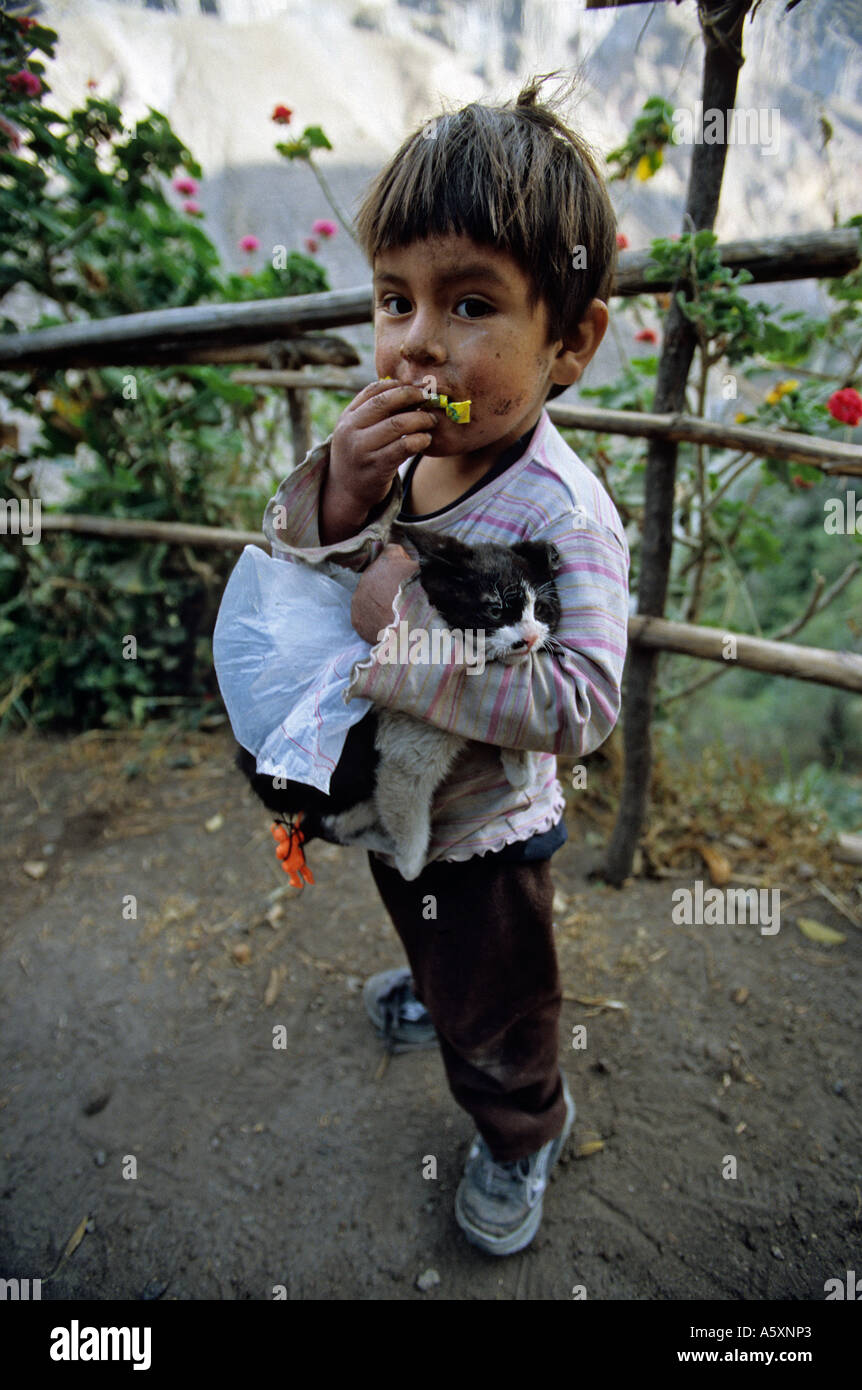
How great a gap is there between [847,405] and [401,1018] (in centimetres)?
210

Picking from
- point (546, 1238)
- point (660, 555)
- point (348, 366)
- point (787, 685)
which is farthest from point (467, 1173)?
point (787, 685)

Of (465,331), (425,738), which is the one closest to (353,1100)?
(425,738)

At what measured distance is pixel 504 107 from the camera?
1034 mm

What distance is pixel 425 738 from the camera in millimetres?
1042

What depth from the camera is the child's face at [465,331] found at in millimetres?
935

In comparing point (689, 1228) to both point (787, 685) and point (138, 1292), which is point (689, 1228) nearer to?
point (138, 1292)

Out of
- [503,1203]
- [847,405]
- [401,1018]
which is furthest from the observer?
[401,1018]

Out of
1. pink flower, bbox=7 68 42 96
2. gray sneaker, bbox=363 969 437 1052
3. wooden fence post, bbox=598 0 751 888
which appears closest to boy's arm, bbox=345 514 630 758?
wooden fence post, bbox=598 0 751 888

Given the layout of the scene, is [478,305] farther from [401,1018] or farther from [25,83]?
[25,83]

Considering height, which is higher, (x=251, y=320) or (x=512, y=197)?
(x=251, y=320)

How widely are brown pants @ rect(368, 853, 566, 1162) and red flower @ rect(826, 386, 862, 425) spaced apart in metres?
1.47

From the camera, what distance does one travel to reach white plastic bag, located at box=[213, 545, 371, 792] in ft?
3.18

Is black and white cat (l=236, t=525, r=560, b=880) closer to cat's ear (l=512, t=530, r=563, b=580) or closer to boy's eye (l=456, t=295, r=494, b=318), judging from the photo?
cat's ear (l=512, t=530, r=563, b=580)

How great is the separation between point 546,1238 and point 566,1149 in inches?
8.3
